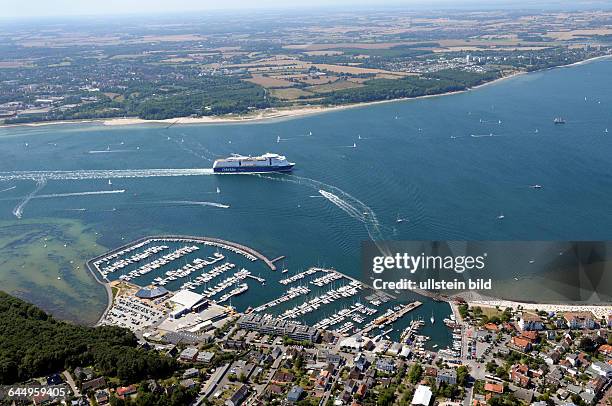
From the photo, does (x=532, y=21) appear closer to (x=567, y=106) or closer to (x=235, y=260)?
(x=567, y=106)

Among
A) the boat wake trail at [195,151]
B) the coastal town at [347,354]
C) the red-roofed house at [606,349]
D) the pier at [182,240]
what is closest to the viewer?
the coastal town at [347,354]

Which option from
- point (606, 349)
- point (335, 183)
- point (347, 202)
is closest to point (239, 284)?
point (347, 202)

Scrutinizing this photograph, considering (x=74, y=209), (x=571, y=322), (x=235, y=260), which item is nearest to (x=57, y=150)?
(x=74, y=209)

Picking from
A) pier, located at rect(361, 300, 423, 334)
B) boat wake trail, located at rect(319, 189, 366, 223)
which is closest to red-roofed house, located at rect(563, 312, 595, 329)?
pier, located at rect(361, 300, 423, 334)

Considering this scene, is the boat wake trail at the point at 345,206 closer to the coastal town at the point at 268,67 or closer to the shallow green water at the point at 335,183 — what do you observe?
the shallow green water at the point at 335,183

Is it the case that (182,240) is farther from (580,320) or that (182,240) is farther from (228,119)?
(228,119)

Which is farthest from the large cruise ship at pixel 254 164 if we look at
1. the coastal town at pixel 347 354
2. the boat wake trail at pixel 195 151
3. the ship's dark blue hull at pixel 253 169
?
the coastal town at pixel 347 354

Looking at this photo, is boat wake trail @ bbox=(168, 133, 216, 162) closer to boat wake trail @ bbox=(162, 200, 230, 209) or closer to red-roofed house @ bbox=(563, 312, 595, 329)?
boat wake trail @ bbox=(162, 200, 230, 209)
